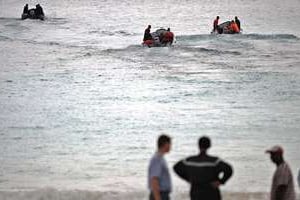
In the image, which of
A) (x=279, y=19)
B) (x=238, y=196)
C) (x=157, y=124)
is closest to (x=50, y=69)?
(x=157, y=124)

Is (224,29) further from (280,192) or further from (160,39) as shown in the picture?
(280,192)

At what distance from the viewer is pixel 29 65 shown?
37219mm

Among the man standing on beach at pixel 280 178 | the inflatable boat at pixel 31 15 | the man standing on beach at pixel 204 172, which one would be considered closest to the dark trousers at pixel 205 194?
the man standing on beach at pixel 204 172

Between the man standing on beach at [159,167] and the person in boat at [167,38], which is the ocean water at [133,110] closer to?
the person in boat at [167,38]

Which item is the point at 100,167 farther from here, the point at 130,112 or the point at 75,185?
the point at 130,112

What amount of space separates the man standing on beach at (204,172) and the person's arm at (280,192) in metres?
0.82

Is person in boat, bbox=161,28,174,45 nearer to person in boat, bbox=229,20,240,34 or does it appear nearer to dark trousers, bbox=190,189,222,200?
person in boat, bbox=229,20,240,34

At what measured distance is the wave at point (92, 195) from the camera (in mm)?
11561

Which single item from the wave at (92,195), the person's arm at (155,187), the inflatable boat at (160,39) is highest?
the person's arm at (155,187)

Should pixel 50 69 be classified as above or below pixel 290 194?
below

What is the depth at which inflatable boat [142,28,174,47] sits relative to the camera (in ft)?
133

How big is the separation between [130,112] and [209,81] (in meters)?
7.07

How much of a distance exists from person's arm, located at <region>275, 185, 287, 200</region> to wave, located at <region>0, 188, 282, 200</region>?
10.3ft

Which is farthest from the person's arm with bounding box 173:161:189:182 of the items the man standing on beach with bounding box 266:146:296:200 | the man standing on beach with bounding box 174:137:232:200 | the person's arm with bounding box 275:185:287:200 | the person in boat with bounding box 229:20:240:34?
the person in boat with bounding box 229:20:240:34
